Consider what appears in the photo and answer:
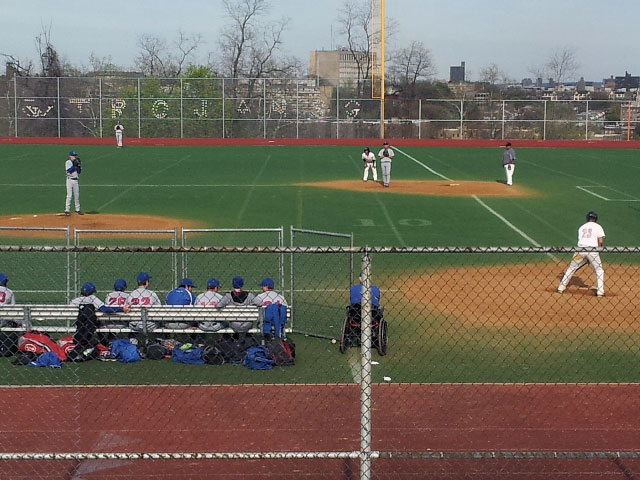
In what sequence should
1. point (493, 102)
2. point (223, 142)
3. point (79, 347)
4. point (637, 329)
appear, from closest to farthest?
point (79, 347)
point (637, 329)
point (223, 142)
point (493, 102)

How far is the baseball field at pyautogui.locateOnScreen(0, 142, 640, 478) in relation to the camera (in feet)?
33.4

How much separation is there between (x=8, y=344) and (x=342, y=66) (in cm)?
9427

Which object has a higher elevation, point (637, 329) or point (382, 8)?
point (382, 8)

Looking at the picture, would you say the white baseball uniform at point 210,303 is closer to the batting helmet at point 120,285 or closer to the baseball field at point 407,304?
the baseball field at point 407,304

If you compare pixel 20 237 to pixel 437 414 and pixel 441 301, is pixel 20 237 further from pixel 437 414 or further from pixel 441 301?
pixel 437 414

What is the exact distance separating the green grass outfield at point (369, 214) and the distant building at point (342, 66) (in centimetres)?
2205

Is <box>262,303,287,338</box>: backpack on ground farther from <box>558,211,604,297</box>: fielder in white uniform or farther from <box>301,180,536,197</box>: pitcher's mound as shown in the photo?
<box>301,180,536,197</box>: pitcher's mound

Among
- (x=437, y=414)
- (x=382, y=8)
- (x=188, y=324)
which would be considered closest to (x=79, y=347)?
(x=188, y=324)

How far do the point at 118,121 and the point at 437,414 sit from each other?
5851 cm

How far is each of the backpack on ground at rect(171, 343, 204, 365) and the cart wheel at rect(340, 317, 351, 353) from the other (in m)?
2.10

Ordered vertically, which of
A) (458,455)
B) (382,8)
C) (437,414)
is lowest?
(437,414)

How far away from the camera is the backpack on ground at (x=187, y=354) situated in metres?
12.9

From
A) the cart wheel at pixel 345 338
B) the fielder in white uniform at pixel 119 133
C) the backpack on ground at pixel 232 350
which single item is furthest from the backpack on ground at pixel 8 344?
the fielder in white uniform at pixel 119 133

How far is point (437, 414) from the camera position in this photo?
1072 cm
